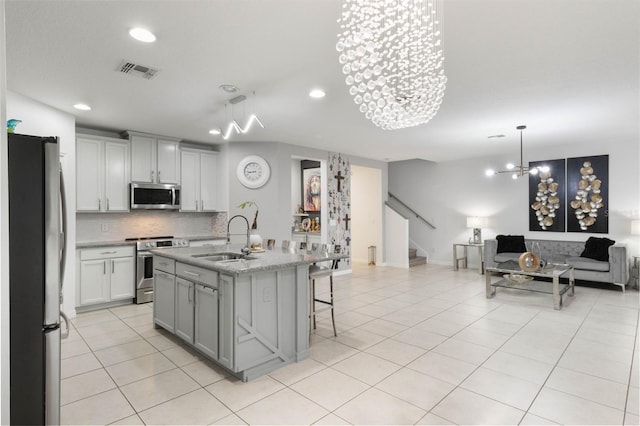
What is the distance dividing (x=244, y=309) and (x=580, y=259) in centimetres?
605

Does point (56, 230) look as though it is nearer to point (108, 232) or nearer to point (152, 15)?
point (152, 15)

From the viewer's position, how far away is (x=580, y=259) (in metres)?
6.00

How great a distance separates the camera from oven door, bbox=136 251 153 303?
5012 mm

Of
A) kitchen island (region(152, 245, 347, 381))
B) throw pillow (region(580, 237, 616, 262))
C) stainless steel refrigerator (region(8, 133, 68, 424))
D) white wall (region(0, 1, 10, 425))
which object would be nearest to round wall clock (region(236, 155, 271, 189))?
kitchen island (region(152, 245, 347, 381))

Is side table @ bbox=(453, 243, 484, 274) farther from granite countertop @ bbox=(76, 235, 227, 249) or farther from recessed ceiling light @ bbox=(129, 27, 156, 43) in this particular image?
recessed ceiling light @ bbox=(129, 27, 156, 43)

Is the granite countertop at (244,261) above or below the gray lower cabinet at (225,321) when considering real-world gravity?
above

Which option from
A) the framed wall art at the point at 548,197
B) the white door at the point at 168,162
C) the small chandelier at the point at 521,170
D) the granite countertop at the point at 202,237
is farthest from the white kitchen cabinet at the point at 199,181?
the framed wall art at the point at 548,197

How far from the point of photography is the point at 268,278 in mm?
2910

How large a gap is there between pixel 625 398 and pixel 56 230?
12.2 feet

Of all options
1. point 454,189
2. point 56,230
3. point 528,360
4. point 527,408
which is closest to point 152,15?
point 56,230

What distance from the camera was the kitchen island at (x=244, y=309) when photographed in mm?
2699

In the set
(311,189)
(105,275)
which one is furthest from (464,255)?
(105,275)

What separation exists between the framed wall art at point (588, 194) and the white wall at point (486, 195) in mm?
86

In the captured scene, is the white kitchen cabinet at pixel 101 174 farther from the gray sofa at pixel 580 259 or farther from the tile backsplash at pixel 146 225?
the gray sofa at pixel 580 259
